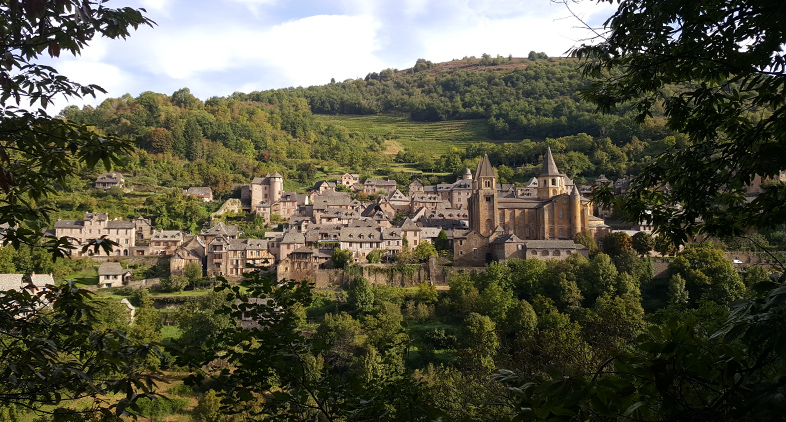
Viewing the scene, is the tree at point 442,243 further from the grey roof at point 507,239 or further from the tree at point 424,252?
the grey roof at point 507,239

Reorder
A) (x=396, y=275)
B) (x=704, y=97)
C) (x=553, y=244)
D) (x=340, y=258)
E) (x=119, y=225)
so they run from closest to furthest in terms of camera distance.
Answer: (x=704, y=97) < (x=396, y=275) < (x=553, y=244) < (x=340, y=258) < (x=119, y=225)

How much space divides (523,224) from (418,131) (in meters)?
87.1

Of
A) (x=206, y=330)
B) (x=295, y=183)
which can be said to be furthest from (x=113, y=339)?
(x=295, y=183)

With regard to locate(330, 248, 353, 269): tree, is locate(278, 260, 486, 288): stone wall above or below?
below

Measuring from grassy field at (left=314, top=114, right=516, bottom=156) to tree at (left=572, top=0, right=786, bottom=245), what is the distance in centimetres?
11209

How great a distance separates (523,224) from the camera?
61312mm

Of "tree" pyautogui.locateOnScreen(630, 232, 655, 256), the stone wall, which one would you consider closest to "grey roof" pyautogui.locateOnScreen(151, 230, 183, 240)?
the stone wall

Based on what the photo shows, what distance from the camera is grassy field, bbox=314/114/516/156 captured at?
127 meters

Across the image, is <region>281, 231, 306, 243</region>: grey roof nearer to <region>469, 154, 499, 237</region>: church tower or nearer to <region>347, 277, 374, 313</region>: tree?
<region>347, 277, 374, 313</region>: tree

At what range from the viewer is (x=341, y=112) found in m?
176

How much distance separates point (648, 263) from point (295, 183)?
58858 millimetres

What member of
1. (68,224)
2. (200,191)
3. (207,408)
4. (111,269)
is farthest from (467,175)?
(207,408)

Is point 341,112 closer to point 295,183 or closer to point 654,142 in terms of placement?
point 295,183

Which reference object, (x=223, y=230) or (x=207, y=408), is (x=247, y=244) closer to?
(x=223, y=230)
